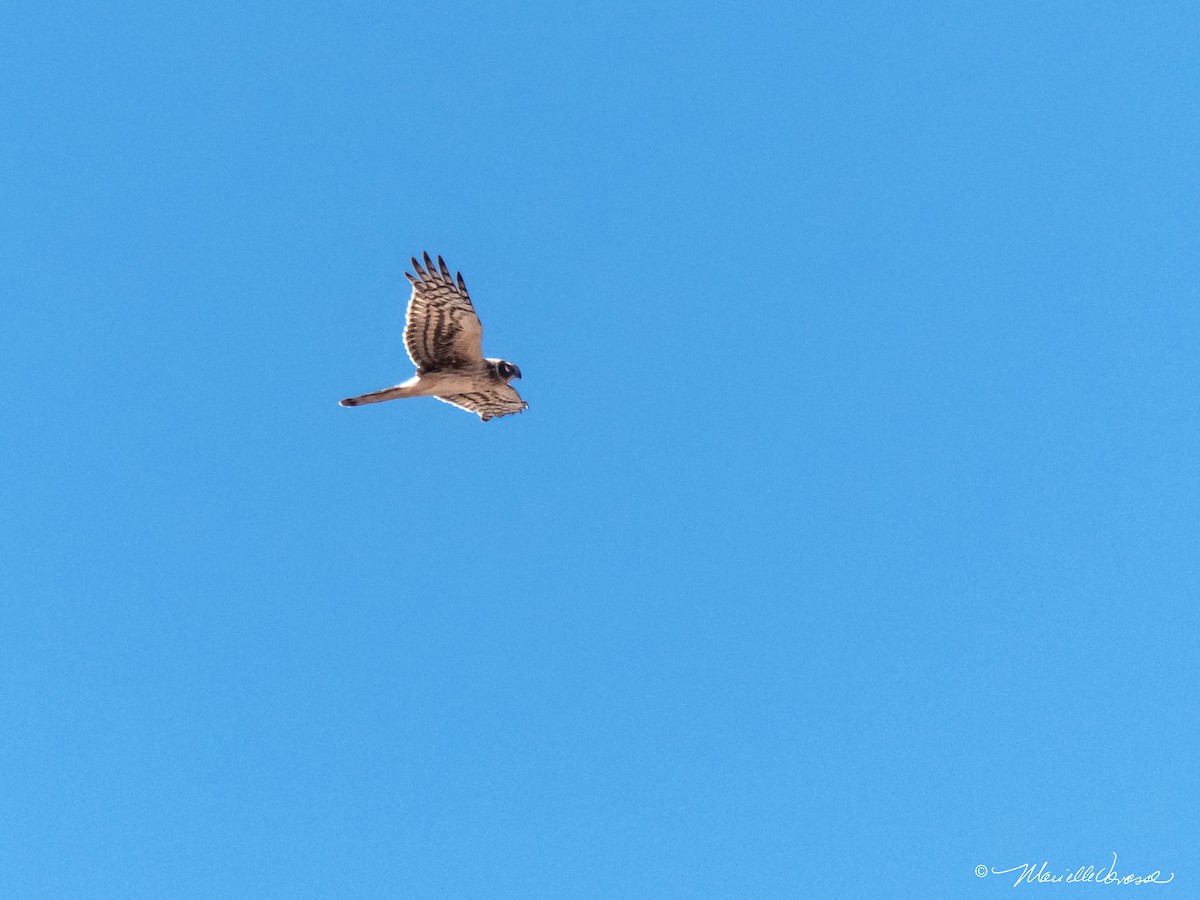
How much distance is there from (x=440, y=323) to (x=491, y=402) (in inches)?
84.2

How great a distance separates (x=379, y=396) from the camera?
17.2 m

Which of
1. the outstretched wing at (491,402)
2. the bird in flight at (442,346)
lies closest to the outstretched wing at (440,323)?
the bird in flight at (442,346)

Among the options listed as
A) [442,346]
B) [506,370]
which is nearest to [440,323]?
[442,346]

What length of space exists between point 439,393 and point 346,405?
1636 millimetres

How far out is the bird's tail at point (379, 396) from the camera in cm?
1712

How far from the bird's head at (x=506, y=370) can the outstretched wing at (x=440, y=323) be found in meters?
0.42

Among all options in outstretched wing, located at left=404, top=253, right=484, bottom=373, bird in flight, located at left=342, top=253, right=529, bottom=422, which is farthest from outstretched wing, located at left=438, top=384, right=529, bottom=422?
outstretched wing, located at left=404, top=253, right=484, bottom=373

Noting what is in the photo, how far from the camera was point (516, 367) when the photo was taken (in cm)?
1834

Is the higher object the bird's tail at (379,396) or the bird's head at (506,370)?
the bird's head at (506,370)

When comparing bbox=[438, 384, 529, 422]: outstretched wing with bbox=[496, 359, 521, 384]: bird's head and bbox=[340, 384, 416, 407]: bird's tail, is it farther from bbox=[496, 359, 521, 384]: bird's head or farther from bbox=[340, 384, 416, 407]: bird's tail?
bbox=[340, 384, 416, 407]: bird's tail

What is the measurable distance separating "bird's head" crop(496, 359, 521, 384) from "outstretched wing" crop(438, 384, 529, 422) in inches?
9.3

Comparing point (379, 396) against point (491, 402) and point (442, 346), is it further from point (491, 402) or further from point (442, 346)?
point (491, 402)

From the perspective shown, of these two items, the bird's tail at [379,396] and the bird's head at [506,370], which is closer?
the bird's tail at [379,396]

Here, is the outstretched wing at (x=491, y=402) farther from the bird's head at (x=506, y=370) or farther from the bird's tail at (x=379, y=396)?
the bird's tail at (x=379, y=396)
